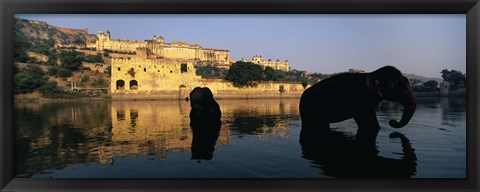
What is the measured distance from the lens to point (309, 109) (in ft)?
30.9

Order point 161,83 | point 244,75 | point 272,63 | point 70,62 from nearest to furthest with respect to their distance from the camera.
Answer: point 161,83
point 244,75
point 70,62
point 272,63

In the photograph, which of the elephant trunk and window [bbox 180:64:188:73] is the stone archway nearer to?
window [bbox 180:64:188:73]

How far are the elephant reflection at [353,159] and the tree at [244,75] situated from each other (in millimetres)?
46841

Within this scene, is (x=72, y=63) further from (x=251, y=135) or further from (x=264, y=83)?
(x=251, y=135)

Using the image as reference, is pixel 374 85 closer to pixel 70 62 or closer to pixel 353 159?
pixel 353 159

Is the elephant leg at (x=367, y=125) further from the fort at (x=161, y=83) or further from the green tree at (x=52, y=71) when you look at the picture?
the green tree at (x=52, y=71)

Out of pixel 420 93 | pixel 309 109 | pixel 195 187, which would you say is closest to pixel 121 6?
pixel 195 187

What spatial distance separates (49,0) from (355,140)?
7014mm

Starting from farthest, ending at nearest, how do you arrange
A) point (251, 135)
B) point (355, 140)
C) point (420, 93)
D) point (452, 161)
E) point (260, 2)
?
point (420, 93)
point (251, 135)
point (355, 140)
point (452, 161)
point (260, 2)

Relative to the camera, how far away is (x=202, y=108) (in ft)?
38.5

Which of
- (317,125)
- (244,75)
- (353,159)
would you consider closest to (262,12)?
(353,159)

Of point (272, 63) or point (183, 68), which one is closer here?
point (183, 68)

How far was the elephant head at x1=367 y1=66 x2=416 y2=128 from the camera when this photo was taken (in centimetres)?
750

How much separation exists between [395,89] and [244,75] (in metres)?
47.1
